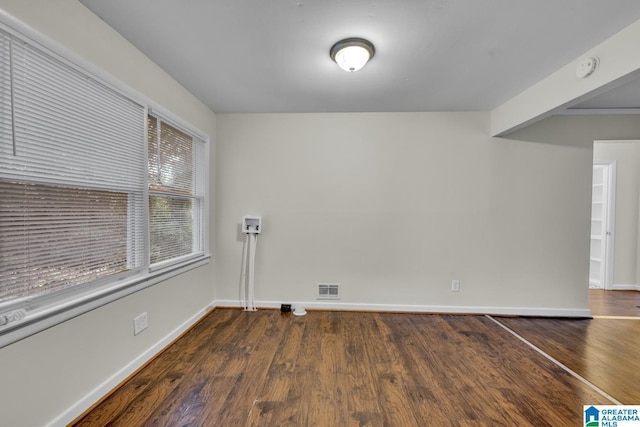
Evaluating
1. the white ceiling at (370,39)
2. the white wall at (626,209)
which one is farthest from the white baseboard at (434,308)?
the white ceiling at (370,39)

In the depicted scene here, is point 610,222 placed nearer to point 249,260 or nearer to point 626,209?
point 626,209

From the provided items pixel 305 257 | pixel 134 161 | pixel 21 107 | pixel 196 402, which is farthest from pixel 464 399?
pixel 21 107

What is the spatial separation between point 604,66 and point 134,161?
338cm

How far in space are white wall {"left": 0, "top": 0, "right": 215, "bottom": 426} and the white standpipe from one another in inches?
35.7

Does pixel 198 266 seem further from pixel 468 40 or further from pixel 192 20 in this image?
pixel 468 40

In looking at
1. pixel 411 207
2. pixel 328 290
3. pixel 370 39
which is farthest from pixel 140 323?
pixel 411 207

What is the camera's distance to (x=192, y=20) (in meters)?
1.64

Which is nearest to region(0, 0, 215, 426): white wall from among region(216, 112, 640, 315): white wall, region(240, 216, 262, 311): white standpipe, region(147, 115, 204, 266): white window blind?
region(147, 115, 204, 266): white window blind

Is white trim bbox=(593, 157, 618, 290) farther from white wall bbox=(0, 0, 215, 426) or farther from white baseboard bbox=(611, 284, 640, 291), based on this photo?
white wall bbox=(0, 0, 215, 426)

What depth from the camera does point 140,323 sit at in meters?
2.02

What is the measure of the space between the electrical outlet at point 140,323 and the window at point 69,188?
0.26 metres

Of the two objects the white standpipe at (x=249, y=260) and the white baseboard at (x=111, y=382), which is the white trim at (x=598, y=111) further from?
the white baseboard at (x=111, y=382)

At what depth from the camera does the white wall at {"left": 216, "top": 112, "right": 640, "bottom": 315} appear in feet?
10.1

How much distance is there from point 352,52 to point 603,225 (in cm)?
537
